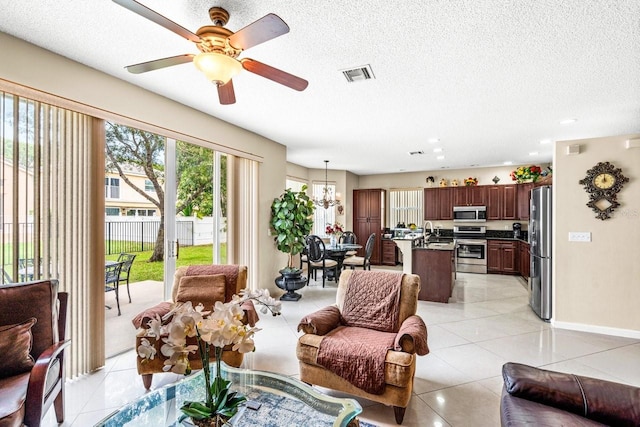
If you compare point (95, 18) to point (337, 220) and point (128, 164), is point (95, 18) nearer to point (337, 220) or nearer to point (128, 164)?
point (128, 164)

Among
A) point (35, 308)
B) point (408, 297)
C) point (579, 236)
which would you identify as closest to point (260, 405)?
point (408, 297)

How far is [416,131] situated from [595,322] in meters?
3.33

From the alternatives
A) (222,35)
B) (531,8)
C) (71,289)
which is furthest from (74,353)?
(531,8)

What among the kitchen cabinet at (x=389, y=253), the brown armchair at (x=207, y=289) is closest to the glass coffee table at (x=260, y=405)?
the brown armchair at (x=207, y=289)

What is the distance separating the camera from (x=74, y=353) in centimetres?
264

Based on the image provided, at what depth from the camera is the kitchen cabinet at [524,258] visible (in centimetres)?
650

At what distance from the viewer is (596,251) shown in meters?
3.80

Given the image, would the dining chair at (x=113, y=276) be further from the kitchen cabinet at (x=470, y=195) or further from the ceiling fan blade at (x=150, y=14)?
the kitchen cabinet at (x=470, y=195)

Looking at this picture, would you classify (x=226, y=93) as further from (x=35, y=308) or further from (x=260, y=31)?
(x=35, y=308)

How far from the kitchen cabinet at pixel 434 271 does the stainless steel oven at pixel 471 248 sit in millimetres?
2765

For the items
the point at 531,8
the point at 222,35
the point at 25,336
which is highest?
the point at 531,8

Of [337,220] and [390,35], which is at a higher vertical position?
[390,35]

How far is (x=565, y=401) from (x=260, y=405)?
152cm

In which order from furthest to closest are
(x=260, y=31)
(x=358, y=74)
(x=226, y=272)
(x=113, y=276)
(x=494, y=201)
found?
(x=494, y=201)
(x=113, y=276)
(x=226, y=272)
(x=358, y=74)
(x=260, y=31)
